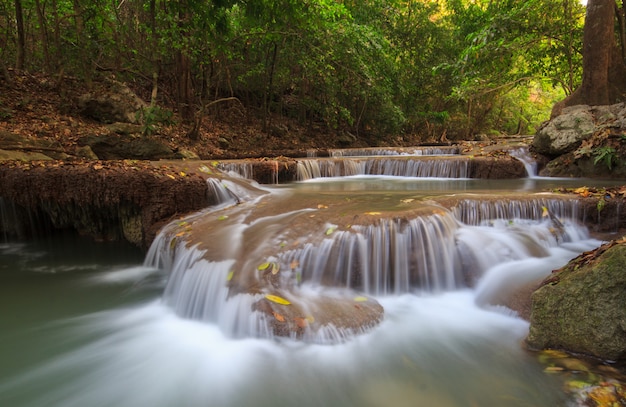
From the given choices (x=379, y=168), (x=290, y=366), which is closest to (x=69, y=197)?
(x=290, y=366)

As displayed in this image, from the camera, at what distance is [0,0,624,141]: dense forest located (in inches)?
389

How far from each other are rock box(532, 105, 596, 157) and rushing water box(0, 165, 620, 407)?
526cm

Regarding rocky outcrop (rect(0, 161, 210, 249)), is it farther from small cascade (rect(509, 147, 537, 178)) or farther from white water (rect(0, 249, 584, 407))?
small cascade (rect(509, 147, 537, 178))

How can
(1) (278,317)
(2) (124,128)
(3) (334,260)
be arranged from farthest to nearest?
(2) (124,128)
(3) (334,260)
(1) (278,317)

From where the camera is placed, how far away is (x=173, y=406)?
7.67 feet

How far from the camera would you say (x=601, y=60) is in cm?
906

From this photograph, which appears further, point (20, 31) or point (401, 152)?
point (401, 152)

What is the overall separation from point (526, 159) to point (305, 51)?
7.64 meters

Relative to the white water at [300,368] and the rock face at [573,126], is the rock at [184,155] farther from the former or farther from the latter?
the rock face at [573,126]

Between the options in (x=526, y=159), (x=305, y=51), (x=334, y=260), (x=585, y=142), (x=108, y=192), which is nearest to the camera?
(x=334, y=260)

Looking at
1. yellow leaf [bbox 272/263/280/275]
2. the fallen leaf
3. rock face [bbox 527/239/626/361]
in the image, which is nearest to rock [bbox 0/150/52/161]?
yellow leaf [bbox 272/263/280/275]

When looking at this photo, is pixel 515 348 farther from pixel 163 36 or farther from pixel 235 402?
pixel 163 36

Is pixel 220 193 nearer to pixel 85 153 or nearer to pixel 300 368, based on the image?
pixel 300 368

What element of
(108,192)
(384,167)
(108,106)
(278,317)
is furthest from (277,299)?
(108,106)
